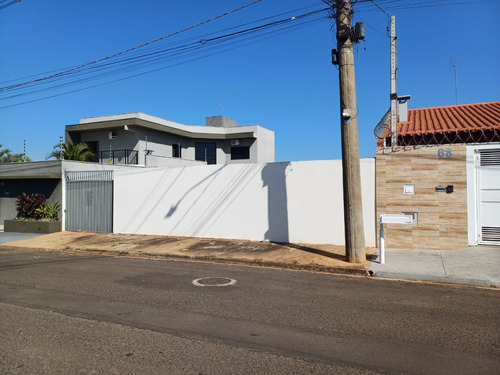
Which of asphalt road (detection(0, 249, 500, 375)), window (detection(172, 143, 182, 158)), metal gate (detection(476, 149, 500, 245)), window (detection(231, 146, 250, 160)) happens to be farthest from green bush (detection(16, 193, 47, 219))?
metal gate (detection(476, 149, 500, 245))

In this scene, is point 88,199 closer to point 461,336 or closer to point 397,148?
point 397,148

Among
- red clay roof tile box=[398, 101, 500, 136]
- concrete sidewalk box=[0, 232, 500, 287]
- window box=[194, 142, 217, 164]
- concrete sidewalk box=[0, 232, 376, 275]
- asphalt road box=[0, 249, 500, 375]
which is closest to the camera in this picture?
asphalt road box=[0, 249, 500, 375]

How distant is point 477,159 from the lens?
10.8 meters

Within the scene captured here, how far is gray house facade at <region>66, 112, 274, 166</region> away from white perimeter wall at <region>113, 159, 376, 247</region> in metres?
7.41

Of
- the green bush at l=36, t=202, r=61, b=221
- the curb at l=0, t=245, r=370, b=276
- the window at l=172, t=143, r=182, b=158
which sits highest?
the window at l=172, t=143, r=182, b=158

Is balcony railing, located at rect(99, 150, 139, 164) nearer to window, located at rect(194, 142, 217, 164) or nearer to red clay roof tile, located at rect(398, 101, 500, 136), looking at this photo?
window, located at rect(194, 142, 217, 164)

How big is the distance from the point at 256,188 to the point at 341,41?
18.6 ft

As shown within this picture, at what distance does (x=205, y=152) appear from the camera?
96.9 feet

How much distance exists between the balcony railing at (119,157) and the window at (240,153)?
27.1ft

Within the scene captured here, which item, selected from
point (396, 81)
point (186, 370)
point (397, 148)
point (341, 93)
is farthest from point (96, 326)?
point (396, 81)

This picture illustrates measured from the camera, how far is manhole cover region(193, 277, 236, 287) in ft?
Answer: 25.8

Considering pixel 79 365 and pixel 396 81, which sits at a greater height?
pixel 396 81

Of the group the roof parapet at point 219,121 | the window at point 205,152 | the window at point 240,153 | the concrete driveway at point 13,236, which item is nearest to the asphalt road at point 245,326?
the concrete driveway at point 13,236

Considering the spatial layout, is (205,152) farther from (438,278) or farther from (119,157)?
(438,278)
